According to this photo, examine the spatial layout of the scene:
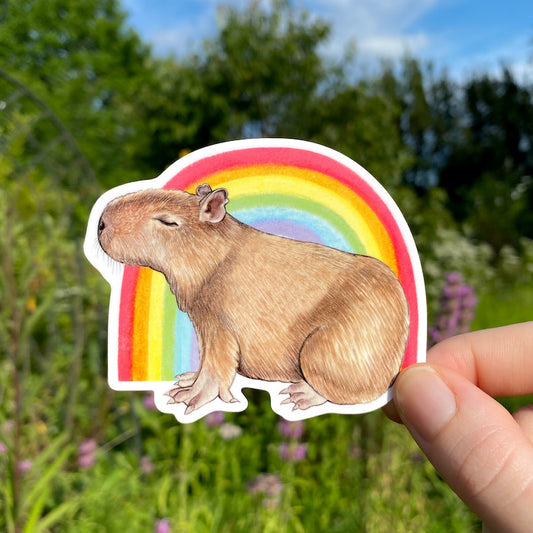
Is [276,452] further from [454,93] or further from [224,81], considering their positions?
[454,93]

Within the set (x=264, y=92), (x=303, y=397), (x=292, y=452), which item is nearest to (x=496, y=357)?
(x=303, y=397)

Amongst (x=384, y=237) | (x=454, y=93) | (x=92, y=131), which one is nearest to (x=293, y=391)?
(x=384, y=237)

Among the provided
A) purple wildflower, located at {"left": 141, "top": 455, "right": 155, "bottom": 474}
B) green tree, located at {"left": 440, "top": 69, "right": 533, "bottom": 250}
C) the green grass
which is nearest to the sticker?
the green grass

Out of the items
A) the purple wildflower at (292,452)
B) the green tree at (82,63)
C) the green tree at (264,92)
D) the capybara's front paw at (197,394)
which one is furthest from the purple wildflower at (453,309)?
the green tree at (82,63)

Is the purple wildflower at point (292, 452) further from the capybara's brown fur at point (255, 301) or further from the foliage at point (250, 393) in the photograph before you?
the capybara's brown fur at point (255, 301)

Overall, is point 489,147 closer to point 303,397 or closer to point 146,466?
point 146,466

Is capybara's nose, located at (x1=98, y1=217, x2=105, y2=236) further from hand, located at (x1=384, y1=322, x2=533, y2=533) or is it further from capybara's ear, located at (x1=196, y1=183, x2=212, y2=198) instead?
hand, located at (x1=384, y1=322, x2=533, y2=533)
